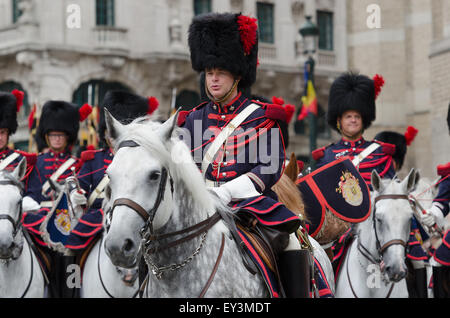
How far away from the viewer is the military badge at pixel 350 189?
8.66 metres

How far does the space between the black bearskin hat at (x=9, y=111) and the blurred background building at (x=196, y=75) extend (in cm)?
1343

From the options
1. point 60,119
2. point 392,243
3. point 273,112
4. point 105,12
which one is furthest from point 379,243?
point 105,12

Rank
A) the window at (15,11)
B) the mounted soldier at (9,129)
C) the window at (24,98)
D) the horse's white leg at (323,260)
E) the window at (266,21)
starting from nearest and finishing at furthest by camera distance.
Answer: the horse's white leg at (323,260)
the mounted soldier at (9,129)
the window at (24,98)
the window at (15,11)
the window at (266,21)

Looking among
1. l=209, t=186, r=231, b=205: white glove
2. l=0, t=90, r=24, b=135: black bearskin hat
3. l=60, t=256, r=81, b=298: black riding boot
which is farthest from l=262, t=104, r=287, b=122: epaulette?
l=0, t=90, r=24, b=135: black bearskin hat

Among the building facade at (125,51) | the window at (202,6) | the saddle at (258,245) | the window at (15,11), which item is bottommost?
the saddle at (258,245)

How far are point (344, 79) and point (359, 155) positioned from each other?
5.08ft

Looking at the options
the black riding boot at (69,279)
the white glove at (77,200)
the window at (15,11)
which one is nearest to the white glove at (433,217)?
the white glove at (77,200)

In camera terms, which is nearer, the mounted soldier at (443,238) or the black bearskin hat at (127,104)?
the mounted soldier at (443,238)

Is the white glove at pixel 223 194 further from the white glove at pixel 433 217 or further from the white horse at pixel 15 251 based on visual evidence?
the white glove at pixel 433 217

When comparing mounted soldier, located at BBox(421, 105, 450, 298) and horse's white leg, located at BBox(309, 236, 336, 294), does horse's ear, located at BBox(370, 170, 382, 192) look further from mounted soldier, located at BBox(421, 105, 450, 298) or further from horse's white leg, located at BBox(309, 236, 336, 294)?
horse's white leg, located at BBox(309, 236, 336, 294)

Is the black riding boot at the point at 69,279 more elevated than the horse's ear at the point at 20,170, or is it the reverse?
the horse's ear at the point at 20,170

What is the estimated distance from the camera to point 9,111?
11359mm

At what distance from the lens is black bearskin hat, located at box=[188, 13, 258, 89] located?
6566mm

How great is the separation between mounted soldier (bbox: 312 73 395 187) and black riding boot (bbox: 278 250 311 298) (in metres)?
3.62
